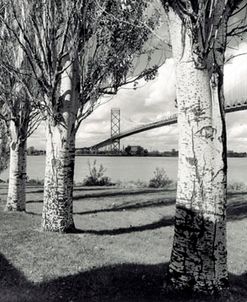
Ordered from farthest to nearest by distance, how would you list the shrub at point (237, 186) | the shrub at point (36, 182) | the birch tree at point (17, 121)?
the shrub at point (36, 182), the shrub at point (237, 186), the birch tree at point (17, 121)

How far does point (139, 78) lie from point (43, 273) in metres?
6.38

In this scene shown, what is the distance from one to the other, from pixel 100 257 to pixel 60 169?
8.26 ft

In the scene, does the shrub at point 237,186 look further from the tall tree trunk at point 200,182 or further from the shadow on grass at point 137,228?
the tall tree trunk at point 200,182

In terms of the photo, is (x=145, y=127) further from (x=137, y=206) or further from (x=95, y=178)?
(x=137, y=206)

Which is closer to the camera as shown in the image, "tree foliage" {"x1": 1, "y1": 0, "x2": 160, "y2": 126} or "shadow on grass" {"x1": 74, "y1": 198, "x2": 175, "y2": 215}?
"tree foliage" {"x1": 1, "y1": 0, "x2": 160, "y2": 126}

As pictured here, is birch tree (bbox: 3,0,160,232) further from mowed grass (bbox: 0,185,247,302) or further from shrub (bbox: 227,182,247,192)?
shrub (bbox: 227,182,247,192)

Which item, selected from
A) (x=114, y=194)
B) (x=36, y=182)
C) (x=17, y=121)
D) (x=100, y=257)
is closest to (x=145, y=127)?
(x=36, y=182)

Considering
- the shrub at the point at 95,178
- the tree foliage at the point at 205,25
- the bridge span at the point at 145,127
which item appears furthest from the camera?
the bridge span at the point at 145,127

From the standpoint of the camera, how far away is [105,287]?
476cm

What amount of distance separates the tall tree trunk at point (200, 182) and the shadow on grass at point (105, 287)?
29 centimetres

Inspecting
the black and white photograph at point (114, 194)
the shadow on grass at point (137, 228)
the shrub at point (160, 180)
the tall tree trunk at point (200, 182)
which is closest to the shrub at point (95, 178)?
the shrub at point (160, 180)

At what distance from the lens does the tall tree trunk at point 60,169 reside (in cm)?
805

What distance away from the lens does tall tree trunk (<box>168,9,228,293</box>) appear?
14.4 ft

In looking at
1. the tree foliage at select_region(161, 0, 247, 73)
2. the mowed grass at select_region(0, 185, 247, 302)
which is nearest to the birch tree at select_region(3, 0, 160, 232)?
the mowed grass at select_region(0, 185, 247, 302)
